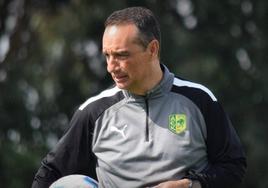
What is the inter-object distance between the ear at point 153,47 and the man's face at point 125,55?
0.12 ft

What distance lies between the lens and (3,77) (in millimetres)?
19094

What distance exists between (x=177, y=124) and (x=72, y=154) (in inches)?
26.5

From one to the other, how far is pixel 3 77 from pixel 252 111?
15.8 ft

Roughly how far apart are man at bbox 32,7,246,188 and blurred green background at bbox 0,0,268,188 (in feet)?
41.3

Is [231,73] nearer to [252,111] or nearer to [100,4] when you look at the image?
[252,111]

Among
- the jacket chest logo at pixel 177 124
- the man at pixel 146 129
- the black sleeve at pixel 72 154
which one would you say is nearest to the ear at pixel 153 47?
the man at pixel 146 129

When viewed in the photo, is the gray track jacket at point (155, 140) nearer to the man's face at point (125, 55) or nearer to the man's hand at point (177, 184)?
the man's hand at point (177, 184)

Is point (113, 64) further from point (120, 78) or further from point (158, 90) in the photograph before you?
point (158, 90)

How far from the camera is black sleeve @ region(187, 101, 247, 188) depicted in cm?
585

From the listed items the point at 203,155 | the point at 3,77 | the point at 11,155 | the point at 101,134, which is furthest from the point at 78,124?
the point at 3,77

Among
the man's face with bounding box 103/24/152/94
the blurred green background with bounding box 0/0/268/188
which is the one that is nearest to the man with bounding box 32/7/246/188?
the man's face with bounding box 103/24/152/94

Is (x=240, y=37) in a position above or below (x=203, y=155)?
below

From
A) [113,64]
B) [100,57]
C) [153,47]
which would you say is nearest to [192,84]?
[153,47]

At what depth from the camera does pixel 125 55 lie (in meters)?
5.75
